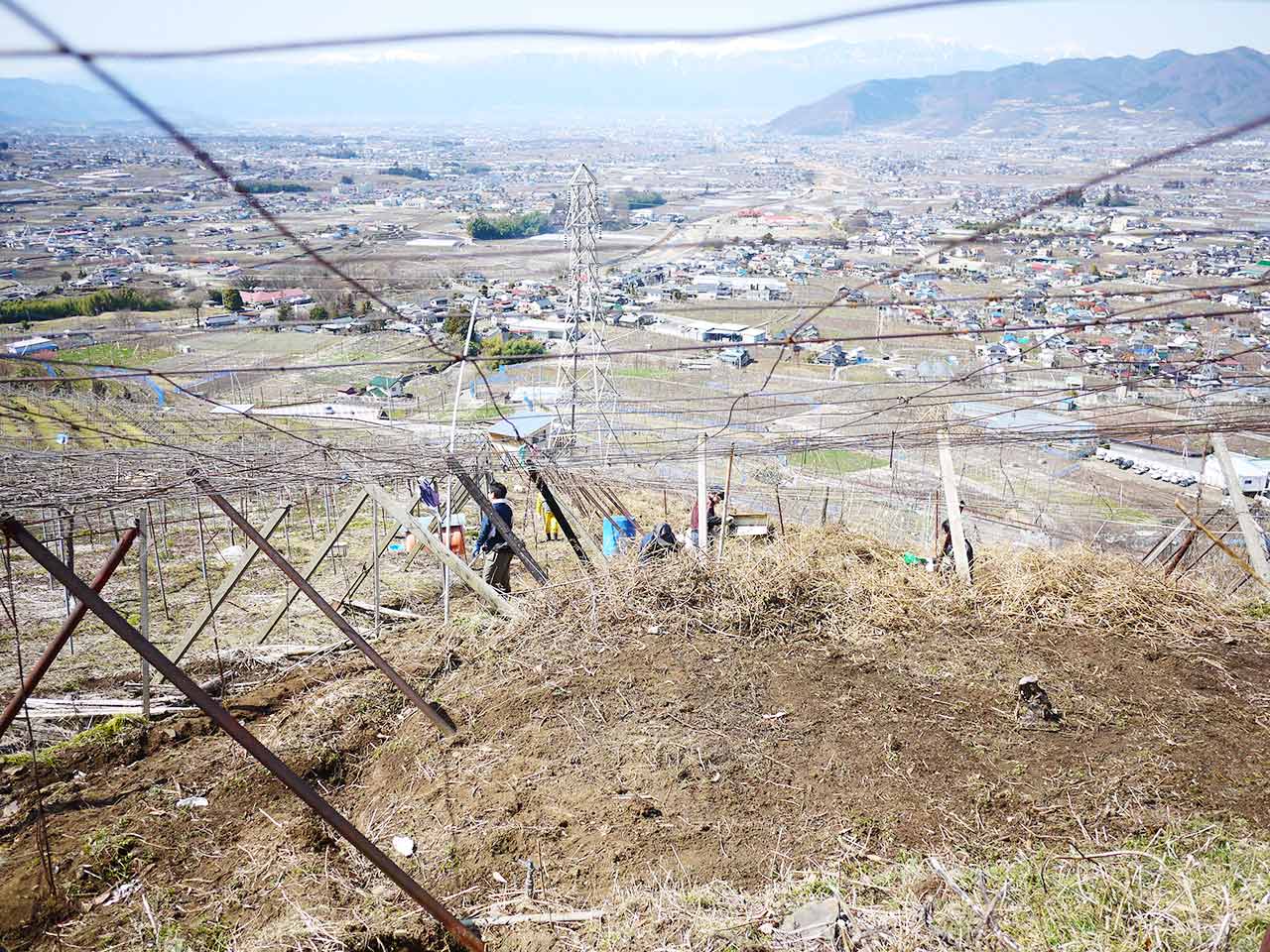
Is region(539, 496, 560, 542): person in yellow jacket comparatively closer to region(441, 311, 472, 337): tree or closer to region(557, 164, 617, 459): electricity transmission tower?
region(557, 164, 617, 459): electricity transmission tower

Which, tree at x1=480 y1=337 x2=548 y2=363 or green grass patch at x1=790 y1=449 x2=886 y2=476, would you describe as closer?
green grass patch at x1=790 y1=449 x2=886 y2=476

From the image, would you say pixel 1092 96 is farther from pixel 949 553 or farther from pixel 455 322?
pixel 949 553

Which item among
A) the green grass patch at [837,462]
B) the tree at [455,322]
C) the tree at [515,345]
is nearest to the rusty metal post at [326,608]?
the tree at [455,322]

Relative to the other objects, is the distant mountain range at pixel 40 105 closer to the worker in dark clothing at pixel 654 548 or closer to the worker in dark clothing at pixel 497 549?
the worker in dark clothing at pixel 497 549

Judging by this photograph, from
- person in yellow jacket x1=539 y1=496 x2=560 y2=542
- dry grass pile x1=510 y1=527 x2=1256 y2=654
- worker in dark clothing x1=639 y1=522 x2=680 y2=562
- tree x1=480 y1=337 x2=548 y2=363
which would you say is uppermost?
worker in dark clothing x1=639 y1=522 x2=680 y2=562

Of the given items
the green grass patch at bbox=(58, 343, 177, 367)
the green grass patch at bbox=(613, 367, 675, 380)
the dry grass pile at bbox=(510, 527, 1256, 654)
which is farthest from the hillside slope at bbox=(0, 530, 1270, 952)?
the green grass patch at bbox=(58, 343, 177, 367)

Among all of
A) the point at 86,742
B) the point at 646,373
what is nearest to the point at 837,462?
the point at 646,373

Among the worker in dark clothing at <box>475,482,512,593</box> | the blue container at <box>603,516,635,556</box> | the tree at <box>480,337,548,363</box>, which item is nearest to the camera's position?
the worker in dark clothing at <box>475,482,512,593</box>

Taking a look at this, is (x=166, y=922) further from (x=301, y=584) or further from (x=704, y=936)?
(x=704, y=936)
